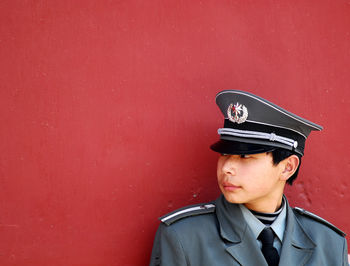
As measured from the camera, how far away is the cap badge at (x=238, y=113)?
1.64m

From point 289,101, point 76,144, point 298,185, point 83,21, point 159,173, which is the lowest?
point 298,185

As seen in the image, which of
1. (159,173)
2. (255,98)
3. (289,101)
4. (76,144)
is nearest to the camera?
(255,98)

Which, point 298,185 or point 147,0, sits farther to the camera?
point 298,185

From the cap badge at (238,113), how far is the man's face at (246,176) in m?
0.15

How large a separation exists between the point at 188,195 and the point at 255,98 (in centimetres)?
58

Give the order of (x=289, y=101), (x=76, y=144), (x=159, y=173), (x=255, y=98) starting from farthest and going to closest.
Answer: (x=289, y=101) < (x=159, y=173) < (x=76, y=144) < (x=255, y=98)

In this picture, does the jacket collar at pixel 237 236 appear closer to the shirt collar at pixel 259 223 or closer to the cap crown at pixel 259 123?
the shirt collar at pixel 259 223

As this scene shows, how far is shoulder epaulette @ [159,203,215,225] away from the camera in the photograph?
65.4 inches

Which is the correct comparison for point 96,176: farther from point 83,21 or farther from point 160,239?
point 83,21

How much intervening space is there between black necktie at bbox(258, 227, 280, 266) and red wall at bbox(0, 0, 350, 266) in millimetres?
355

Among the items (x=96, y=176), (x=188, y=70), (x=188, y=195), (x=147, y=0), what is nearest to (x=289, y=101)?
(x=188, y=70)

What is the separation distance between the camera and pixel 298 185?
83.7 inches

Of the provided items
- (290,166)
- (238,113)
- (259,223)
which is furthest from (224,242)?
(238,113)

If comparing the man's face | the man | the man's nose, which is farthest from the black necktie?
the man's nose
